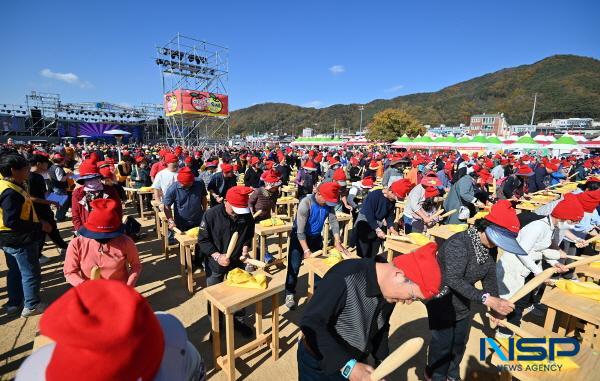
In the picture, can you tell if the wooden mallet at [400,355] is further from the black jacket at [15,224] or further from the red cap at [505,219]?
the black jacket at [15,224]

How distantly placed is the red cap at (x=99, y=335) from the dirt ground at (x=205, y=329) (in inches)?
118

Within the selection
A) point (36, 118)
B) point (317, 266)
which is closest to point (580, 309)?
point (317, 266)

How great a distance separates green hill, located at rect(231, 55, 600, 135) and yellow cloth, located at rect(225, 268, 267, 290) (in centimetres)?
12341

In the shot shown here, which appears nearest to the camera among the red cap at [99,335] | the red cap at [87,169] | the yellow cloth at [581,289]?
the red cap at [99,335]

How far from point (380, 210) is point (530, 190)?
10470 millimetres

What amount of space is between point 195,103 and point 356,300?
84.3 feet

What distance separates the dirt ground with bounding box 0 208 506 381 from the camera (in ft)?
11.3

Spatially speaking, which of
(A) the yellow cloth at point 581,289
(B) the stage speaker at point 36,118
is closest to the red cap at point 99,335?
(A) the yellow cloth at point 581,289

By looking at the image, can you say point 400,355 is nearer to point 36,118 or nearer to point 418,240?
point 418,240

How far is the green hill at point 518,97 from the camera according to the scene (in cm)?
10757

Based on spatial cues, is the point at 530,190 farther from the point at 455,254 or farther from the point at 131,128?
the point at 131,128

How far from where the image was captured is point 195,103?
24328 mm

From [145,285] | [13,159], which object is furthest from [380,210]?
[13,159]

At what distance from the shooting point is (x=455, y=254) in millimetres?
2834
